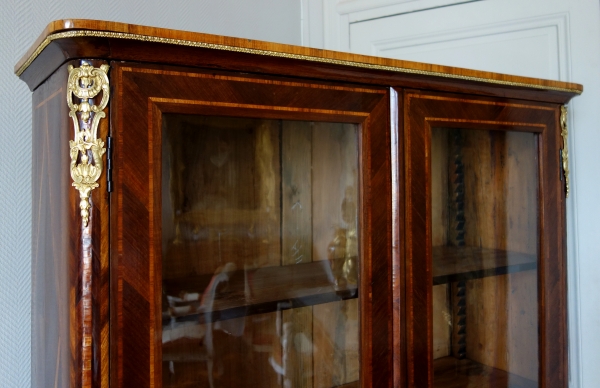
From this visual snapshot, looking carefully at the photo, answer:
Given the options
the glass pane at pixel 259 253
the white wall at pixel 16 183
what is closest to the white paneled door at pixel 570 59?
the glass pane at pixel 259 253

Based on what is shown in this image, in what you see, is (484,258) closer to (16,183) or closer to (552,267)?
(552,267)

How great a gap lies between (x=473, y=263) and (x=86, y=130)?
57cm

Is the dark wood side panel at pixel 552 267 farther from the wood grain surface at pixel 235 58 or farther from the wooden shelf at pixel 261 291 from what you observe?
the wooden shelf at pixel 261 291

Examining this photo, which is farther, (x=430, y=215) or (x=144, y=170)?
(x=430, y=215)

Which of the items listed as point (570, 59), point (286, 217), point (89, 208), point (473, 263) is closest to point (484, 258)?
point (473, 263)

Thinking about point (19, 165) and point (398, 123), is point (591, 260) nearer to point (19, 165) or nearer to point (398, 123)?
point (398, 123)

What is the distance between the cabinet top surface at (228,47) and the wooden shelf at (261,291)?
24 cm

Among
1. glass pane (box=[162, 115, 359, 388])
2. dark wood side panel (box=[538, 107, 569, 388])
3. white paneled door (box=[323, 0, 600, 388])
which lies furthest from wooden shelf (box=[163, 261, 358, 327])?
white paneled door (box=[323, 0, 600, 388])

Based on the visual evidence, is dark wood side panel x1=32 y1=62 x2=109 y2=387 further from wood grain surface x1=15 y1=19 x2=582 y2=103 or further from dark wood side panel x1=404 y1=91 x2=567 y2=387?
dark wood side panel x1=404 y1=91 x2=567 y2=387

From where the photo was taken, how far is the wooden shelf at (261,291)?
0.57 meters

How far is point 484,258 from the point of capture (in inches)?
32.3

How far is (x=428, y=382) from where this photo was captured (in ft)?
2.39

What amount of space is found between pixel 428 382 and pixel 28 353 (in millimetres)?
581

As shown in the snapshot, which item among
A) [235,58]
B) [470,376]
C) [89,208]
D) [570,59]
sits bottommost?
[470,376]
